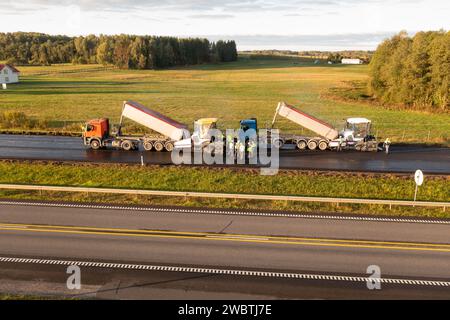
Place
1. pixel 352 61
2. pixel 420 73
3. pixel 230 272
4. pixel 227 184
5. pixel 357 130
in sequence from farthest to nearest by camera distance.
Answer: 1. pixel 352 61
2. pixel 420 73
3. pixel 357 130
4. pixel 227 184
5. pixel 230 272

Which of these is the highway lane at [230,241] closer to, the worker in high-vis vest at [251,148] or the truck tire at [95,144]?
the worker in high-vis vest at [251,148]

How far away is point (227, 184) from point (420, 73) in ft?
155

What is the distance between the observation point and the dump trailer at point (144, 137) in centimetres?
2947

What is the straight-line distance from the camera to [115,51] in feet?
444

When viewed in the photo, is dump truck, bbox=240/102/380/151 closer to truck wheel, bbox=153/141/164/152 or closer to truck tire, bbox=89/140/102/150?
truck wheel, bbox=153/141/164/152

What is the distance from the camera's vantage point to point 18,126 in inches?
1519

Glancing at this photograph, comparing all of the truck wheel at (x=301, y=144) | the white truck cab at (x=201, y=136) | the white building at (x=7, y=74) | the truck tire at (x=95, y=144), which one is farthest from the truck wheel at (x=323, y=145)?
the white building at (x=7, y=74)

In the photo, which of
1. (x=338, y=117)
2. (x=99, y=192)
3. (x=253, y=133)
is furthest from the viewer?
(x=338, y=117)

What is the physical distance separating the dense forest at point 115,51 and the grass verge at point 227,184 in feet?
374

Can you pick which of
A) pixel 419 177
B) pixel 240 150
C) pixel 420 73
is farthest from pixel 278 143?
pixel 420 73

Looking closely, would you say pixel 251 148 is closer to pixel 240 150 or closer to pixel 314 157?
pixel 240 150
